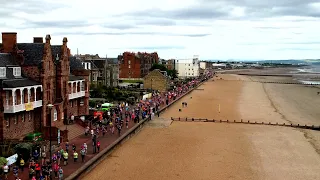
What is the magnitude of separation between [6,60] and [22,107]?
13.4 feet

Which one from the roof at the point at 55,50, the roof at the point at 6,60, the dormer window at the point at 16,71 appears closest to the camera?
the roof at the point at 6,60

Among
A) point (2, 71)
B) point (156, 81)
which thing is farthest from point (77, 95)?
point (156, 81)

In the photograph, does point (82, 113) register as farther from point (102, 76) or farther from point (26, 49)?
point (102, 76)

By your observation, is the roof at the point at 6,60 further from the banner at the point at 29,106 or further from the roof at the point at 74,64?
the roof at the point at 74,64

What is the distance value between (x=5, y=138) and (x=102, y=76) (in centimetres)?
4835

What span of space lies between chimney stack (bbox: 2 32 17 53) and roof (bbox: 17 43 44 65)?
2.52ft

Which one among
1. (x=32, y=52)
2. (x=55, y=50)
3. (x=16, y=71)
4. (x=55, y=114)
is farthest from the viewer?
(x=55, y=50)

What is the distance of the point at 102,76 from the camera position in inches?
2918

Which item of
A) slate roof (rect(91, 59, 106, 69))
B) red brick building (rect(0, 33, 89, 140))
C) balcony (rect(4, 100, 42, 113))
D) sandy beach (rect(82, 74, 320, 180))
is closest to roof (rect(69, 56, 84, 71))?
red brick building (rect(0, 33, 89, 140))

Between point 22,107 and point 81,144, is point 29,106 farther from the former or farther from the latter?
point 81,144

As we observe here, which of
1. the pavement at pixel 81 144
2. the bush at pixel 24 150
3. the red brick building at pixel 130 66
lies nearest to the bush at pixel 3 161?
the pavement at pixel 81 144

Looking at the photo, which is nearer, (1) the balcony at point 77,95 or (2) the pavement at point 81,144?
(2) the pavement at point 81,144

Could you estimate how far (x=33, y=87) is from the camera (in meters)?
28.8

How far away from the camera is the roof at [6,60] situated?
92.3 ft
